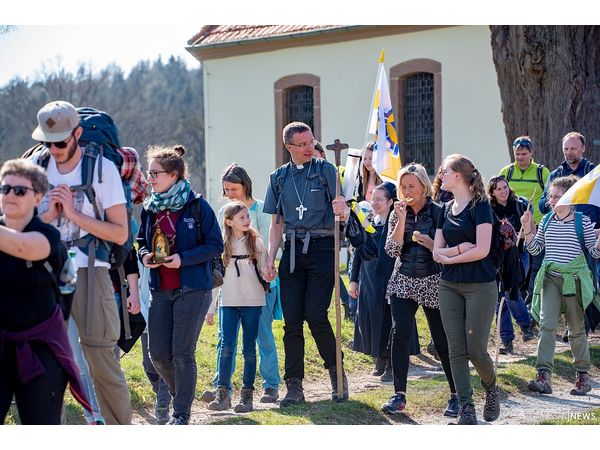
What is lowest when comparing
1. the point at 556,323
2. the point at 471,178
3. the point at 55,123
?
the point at 556,323

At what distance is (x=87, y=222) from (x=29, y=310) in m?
0.96

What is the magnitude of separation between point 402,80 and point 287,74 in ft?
10.5

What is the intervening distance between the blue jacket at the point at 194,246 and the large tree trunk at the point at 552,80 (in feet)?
24.5

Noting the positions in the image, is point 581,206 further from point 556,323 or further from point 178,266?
point 178,266

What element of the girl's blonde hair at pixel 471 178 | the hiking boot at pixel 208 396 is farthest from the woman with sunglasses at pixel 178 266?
the girl's blonde hair at pixel 471 178

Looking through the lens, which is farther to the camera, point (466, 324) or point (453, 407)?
point (453, 407)

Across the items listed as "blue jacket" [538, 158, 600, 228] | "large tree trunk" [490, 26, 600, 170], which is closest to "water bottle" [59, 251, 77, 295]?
"blue jacket" [538, 158, 600, 228]

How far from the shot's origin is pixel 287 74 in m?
25.5

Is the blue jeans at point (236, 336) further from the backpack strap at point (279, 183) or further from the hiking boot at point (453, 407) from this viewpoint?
the hiking boot at point (453, 407)

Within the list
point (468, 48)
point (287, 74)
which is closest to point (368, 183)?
point (468, 48)

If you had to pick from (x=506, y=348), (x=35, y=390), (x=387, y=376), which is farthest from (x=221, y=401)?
(x=506, y=348)

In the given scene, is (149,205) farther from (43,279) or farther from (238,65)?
(238,65)

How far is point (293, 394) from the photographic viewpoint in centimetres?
889

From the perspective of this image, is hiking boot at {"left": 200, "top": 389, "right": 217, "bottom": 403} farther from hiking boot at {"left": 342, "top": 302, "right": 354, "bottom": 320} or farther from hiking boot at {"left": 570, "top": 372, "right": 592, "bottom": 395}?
hiking boot at {"left": 342, "top": 302, "right": 354, "bottom": 320}
